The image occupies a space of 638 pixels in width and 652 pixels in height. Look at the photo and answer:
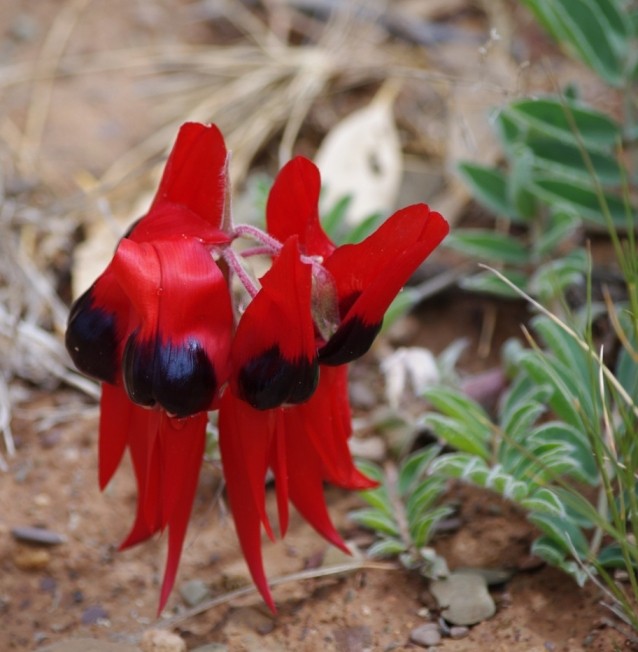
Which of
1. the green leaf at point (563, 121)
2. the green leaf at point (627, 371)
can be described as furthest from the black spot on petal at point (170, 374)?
the green leaf at point (563, 121)

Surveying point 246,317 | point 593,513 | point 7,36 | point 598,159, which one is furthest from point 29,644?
point 7,36

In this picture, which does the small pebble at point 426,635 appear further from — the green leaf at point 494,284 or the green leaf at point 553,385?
the green leaf at point 494,284

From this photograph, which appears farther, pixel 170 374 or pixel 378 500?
pixel 378 500

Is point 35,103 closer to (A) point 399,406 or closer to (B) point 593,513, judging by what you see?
(A) point 399,406

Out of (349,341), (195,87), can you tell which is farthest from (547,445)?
(195,87)

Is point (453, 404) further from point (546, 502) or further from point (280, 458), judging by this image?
point (280, 458)
